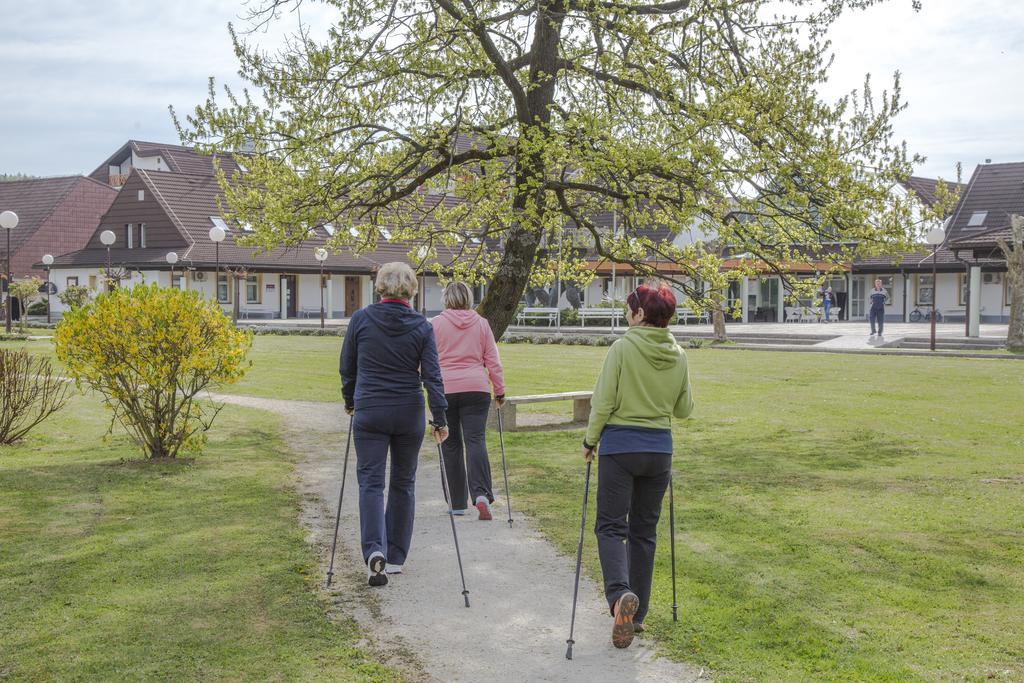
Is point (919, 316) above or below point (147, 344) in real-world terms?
below

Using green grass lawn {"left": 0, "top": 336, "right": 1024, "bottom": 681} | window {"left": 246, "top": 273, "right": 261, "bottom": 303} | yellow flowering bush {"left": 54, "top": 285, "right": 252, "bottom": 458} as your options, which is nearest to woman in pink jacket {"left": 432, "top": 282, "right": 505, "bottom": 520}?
green grass lawn {"left": 0, "top": 336, "right": 1024, "bottom": 681}

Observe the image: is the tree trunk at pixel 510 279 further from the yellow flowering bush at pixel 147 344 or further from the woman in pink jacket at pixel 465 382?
the woman in pink jacket at pixel 465 382

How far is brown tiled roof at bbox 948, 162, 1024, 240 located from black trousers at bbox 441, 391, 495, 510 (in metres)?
47.5

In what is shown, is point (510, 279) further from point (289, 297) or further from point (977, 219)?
point (289, 297)

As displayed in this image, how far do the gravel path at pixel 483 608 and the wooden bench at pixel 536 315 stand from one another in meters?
36.9

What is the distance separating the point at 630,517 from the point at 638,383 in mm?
765

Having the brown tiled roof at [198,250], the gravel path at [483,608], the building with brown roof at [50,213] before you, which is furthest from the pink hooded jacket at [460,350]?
the building with brown roof at [50,213]

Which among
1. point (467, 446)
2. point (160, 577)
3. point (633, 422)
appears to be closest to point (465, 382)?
point (467, 446)

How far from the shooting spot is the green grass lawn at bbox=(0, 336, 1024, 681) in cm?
533

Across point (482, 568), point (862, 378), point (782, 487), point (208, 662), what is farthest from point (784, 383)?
point (208, 662)

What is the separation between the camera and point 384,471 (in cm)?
658

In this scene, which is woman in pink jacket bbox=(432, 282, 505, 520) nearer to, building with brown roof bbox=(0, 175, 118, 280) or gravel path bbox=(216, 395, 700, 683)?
gravel path bbox=(216, 395, 700, 683)

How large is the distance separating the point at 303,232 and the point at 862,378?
42.9 feet

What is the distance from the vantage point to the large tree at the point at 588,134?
12188mm
